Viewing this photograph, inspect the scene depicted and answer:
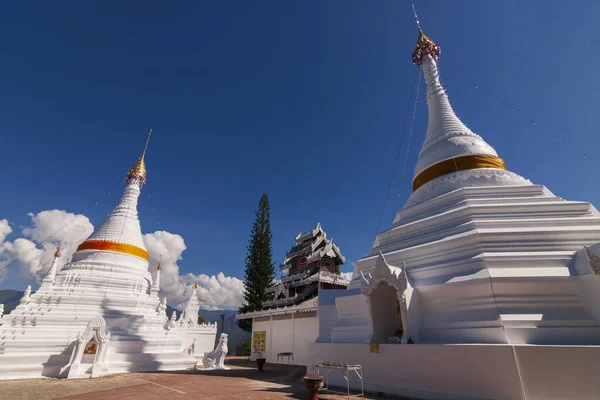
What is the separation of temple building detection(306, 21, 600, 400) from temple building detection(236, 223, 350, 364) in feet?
24.2

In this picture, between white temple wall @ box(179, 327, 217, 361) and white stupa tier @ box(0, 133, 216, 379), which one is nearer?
white stupa tier @ box(0, 133, 216, 379)

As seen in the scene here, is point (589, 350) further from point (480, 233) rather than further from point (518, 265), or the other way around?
point (480, 233)

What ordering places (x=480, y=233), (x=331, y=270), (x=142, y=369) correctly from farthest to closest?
(x=331, y=270) < (x=142, y=369) < (x=480, y=233)

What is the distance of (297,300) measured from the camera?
2866 cm

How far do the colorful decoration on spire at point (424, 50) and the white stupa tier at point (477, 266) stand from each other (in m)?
8.19

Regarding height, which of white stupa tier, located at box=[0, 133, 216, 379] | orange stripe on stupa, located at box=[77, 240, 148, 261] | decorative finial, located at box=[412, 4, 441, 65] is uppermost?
decorative finial, located at box=[412, 4, 441, 65]

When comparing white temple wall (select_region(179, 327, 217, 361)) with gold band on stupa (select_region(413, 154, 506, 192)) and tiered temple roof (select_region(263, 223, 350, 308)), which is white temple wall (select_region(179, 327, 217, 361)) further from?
gold band on stupa (select_region(413, 154, 506, 192))

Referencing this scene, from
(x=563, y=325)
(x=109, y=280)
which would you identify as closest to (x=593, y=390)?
(x=563, y=325)

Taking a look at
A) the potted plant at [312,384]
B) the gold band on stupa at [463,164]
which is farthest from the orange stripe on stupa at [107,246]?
the gold band on stupa at [463,164]

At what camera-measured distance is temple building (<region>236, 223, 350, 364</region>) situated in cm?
2019

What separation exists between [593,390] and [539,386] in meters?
0.85

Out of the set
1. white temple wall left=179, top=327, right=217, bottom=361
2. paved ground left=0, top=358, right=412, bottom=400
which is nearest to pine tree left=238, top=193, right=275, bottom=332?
white temple wall left=179, top=327, right=217, bottom=361

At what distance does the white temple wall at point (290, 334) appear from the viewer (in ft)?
64.4

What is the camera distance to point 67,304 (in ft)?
52.4
